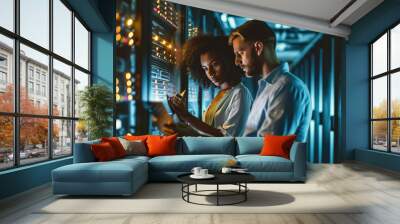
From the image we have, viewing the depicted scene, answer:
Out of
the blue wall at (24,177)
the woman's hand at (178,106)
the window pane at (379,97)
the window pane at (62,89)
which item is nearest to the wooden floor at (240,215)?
the blue wall at (24,177)

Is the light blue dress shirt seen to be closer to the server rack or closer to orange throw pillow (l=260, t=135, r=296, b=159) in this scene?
the server rack

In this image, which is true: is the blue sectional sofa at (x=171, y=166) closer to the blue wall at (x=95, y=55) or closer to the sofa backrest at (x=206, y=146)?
the sofa backrest at (x=206, y=146)

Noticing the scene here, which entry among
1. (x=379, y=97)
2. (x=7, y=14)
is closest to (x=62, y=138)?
(x=7, y=14)

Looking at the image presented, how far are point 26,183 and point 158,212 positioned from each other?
2.28m

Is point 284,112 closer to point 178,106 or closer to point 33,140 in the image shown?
point 178,106

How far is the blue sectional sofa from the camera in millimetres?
4676

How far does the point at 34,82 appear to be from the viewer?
5.59m

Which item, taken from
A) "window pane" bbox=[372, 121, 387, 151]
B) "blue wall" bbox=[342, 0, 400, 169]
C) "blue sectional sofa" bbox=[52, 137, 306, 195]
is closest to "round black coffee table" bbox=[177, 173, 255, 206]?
"blue sectional sofa" bbox=[52, 137, 306, 195]

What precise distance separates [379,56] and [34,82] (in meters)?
7.28

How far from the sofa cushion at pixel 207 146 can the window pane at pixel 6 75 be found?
2954 millimetres

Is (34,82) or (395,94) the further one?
(395,94)

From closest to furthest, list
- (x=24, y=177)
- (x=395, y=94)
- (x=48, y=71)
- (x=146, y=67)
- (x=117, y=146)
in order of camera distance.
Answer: (x=24, y=177) → (x=117, y=146) → (x=48, y=71) → (x=395, y=94) → (x=146, y=67)

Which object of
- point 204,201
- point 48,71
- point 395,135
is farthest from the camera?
point 395,135

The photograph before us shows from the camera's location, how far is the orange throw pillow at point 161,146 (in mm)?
6430
